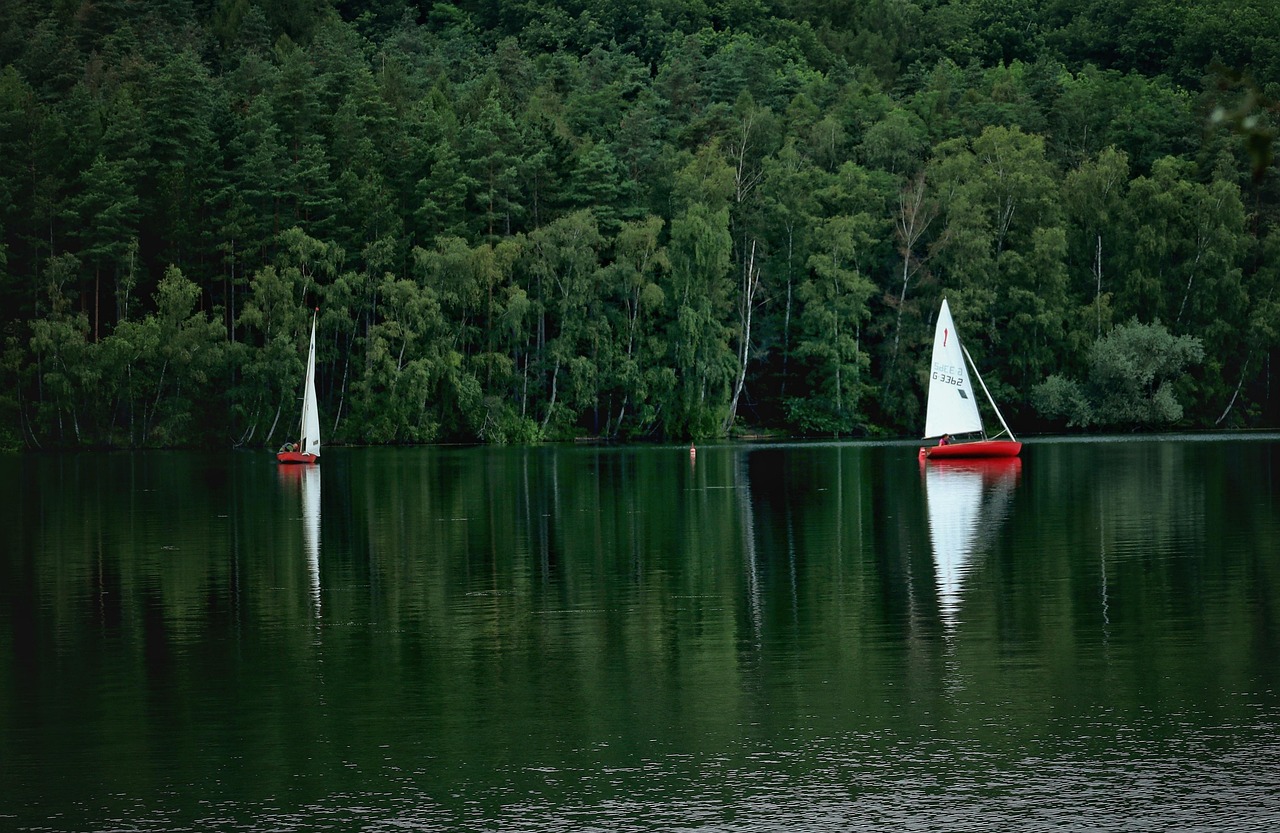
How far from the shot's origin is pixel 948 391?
242 feet

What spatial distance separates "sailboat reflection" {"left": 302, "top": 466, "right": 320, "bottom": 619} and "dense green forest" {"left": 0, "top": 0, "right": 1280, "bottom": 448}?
33.0 meters

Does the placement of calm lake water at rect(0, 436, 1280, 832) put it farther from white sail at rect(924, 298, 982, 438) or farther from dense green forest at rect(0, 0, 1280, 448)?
dense green forest at rect(0, 0, 1280, 448)

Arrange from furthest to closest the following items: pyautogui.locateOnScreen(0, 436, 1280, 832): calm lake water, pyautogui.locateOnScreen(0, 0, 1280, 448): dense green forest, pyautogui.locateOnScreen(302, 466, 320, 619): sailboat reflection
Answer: pyautogui.locateOnScreen(0, 0, 1280, 448): dense green forest < pyautogui.locateOnScreen(302, 466, 320, 619): sailboat reflection < pyautogui.locateOnScreen(0, 436, 1280, 832): calm lake water

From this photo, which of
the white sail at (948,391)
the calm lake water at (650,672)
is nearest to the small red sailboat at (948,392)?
the white sail at (948,391)

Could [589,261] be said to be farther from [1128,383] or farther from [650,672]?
[650,672]

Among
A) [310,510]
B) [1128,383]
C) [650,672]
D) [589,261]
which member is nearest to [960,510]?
[310,510]

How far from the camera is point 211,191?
106875mm

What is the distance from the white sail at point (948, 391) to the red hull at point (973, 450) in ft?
6.82

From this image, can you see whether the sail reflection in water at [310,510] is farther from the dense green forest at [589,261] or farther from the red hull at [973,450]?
the dense green forest at [589,261]

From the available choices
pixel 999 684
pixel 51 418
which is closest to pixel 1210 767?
pixel 999 684

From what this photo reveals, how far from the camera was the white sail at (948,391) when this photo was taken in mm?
73062

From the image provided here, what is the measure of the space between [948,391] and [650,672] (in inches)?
2194

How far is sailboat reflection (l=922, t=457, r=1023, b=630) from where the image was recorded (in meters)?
27.9

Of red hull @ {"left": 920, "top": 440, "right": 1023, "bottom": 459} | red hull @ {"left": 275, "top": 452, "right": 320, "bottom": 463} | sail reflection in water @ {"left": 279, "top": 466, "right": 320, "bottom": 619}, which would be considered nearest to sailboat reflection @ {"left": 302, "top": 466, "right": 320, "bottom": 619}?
sail reflection in water @ {"left": 279, "top": 466, "right": 320, "bottom": 619}
